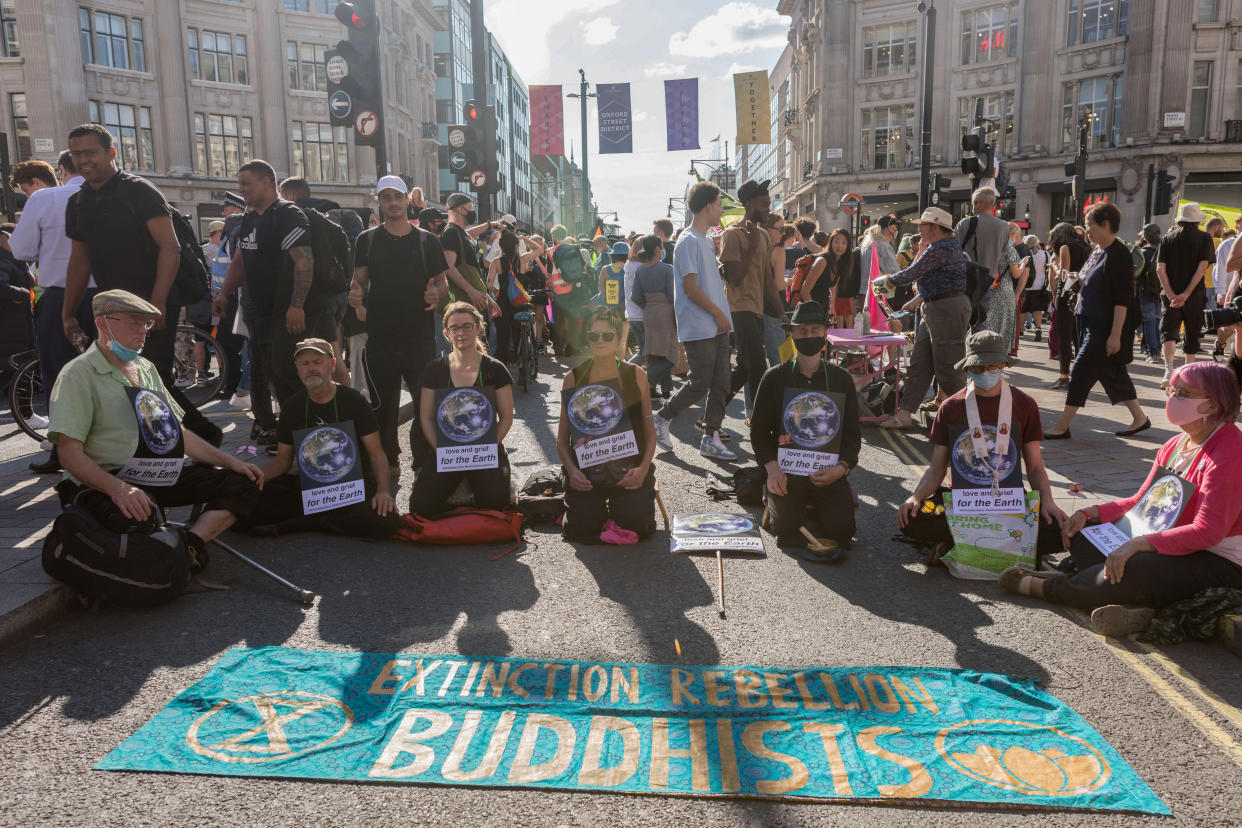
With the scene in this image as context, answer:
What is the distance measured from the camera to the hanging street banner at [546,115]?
25.1 metres

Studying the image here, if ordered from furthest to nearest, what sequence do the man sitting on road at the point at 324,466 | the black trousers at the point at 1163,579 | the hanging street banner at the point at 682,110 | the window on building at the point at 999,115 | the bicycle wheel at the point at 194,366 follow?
the window on building at the point at 999,115, the hanging street banner at the point at 682,110, the bicycle wheel at the point at 194,366, the man sitting on road at the point at 324,466, the black trousers at the point at 1163,579

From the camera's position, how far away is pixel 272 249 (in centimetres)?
686

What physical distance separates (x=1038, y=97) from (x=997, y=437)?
137 feet

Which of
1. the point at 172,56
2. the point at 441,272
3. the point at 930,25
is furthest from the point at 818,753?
the point at 172,56

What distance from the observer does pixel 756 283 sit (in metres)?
7.71

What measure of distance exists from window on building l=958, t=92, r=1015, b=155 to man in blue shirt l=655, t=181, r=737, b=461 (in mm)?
39271

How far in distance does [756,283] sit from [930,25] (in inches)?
395

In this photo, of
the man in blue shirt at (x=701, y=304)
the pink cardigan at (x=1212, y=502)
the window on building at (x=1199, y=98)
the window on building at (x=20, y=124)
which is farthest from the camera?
the window on building at (x=20, y=124)

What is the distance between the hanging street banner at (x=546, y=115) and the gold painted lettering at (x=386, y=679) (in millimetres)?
22735

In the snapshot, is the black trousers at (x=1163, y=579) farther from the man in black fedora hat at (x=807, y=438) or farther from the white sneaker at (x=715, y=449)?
the white sneaker at (x=715, y=449)

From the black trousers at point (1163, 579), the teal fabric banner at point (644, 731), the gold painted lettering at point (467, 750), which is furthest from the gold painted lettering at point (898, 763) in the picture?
the black trousers at point (1163, 579)

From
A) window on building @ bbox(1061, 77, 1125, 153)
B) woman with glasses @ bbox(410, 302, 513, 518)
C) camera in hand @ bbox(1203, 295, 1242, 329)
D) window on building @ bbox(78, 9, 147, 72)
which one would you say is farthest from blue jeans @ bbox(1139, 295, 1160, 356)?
window on building @ bbox(78, 9, 147, 72)

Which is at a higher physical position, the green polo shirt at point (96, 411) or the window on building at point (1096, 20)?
the window on building at point (1096, 20)

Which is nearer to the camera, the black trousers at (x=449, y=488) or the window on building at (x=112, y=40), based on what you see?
the black trousers at (x=449, y=488)
